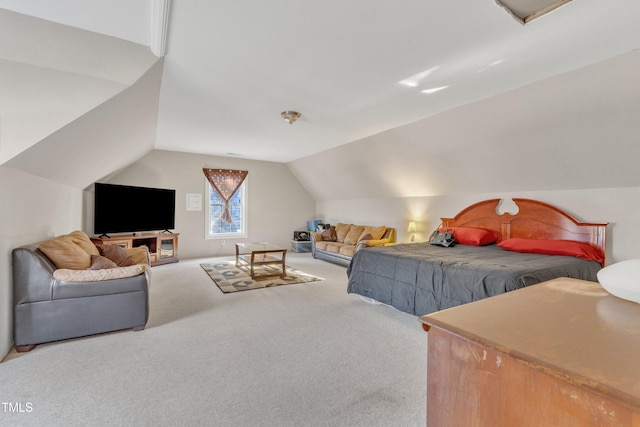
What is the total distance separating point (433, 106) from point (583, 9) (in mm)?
1761

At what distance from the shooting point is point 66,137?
265cm

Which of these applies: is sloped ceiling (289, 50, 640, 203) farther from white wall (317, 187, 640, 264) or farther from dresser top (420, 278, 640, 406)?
dresser top (420, 278, 640, 406)

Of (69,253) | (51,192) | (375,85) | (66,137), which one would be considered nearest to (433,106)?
(375,85)

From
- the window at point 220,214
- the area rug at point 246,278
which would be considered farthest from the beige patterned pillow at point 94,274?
the window at point 220,214

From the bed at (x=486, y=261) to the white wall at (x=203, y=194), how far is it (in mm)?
4366

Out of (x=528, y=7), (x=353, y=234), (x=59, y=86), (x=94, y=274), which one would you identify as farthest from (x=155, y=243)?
(x=528, y=7)

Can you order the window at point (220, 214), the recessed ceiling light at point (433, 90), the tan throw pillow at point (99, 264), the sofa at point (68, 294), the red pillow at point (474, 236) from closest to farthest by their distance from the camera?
the sofa at point (68, 294) < the tan throw pillow at point (99, 264) < the recessed ceiling light at point (433, 90) < the red pillow at point (474, 236) < the window at point (220, 214)

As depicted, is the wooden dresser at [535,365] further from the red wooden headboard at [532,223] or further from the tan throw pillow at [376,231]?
the tan throw pillow at [376,231]

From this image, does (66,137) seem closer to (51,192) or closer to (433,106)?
(51,192)

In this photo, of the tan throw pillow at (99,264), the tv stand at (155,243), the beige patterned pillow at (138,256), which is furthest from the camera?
the tv stand at (155,243)

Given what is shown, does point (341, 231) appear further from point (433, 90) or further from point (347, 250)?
point (433, 90)

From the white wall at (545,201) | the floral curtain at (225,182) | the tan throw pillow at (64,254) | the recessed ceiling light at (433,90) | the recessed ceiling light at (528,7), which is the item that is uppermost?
the recessed ceiling light at (433,90)

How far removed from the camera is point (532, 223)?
4.13 m

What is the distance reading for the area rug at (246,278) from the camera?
4.48m
